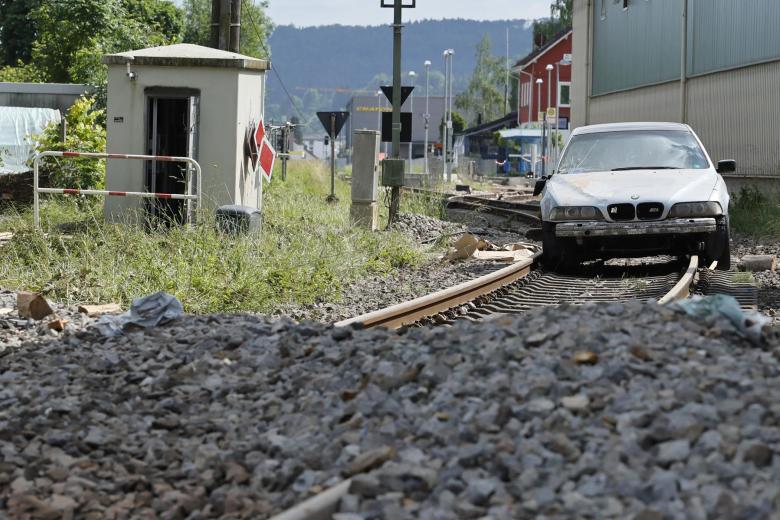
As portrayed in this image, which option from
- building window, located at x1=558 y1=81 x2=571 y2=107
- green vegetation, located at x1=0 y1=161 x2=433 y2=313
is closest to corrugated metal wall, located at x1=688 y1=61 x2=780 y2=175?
green vegetation, located at x1=0 y1=161 x2=433 y2=313

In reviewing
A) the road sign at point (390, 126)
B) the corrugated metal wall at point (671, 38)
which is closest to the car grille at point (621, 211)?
the road sign at point (390, 126)

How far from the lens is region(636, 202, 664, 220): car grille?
12.1 m

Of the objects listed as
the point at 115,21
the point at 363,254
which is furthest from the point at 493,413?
the point at 115,21

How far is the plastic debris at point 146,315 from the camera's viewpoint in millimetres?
7621

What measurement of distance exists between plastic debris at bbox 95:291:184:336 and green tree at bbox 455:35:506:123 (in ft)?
443

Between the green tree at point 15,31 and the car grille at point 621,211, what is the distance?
61545mm

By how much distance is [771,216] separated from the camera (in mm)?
20672

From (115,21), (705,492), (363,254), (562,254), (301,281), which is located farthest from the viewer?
(115,21)

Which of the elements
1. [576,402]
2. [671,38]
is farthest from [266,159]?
[671,38]

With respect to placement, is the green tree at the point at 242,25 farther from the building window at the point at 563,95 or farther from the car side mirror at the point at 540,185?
the car side mirror at the point at 540,185

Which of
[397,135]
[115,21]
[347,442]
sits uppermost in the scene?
[115,21]

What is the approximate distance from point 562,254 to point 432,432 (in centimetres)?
823

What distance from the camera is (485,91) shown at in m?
143

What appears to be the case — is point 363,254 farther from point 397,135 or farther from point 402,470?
point 402,470
